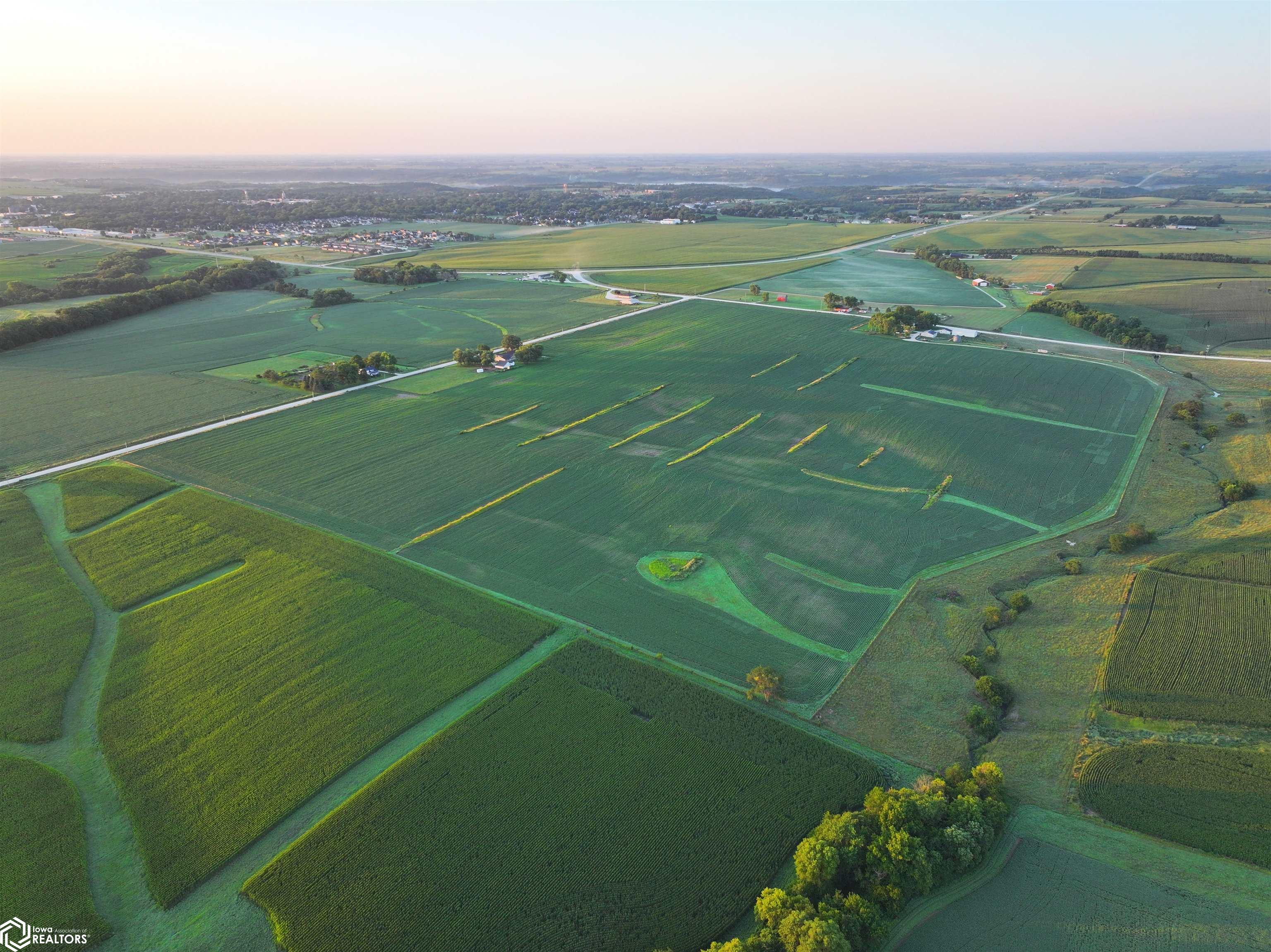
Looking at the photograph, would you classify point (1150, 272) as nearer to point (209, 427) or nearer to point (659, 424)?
point (659, 424)

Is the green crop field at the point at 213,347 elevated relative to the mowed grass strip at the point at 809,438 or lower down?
elevated

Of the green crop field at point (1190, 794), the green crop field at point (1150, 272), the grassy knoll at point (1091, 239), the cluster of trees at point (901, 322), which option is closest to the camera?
the green crop field at point (1190, 794)

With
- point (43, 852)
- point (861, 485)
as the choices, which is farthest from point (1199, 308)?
point (43, 852)

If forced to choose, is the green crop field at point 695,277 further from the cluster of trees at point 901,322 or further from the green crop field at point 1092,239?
the green crop field at point 1092,239

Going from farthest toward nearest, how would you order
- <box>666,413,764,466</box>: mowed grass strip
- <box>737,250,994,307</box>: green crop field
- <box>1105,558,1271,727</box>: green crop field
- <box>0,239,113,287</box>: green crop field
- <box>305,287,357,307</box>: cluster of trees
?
<box>0,239,113,287</box>: green crop field < <box>737,250,994,307</box>: green crop field < <box>305,287,357,307</box>: cluster of trees < <box>666,413,764,466</box>: mowed grass strip < <box>1105,558,1271,727</box>: green crop field

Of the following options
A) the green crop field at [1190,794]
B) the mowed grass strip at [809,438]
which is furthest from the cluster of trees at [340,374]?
the green crop field at [1190,794]

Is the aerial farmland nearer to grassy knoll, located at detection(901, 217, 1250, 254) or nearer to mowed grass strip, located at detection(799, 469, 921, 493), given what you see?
mowed grass strip, located at detection(799, 469, 921, 493)

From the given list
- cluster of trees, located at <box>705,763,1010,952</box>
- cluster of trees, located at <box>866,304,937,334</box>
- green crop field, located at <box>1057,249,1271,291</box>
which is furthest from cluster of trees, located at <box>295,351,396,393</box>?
green crop field, located at <box>1057,249,1271,291</box>

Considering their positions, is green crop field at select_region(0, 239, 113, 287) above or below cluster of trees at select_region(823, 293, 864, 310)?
above

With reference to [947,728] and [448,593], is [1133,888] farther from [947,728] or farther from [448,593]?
[448,593]
